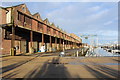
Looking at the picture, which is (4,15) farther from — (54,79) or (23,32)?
(54,79)

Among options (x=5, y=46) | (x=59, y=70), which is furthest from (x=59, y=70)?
(x=5, y=46)

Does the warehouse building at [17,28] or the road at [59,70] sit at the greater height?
the warehouse building at [17,28]

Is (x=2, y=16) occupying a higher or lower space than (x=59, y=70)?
higher

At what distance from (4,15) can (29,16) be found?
6908 mm

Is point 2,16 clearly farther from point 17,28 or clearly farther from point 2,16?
point 17,28

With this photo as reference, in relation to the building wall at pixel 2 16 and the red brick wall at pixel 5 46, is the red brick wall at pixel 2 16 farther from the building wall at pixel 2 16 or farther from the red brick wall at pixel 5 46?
the red brick wall at pixel 5 46

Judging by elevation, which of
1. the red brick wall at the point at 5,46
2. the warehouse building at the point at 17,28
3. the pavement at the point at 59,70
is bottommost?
the pavement at the point at 59,70

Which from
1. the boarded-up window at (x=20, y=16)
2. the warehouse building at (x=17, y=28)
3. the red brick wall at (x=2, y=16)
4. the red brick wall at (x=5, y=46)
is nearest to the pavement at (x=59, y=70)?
the warehouse building at (x=17, y=28)

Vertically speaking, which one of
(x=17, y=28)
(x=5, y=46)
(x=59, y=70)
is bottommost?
(x=59, y=70)

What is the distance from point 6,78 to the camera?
21.9ft

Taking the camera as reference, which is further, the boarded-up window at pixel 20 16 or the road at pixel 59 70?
the boarded-up window at pixel 20 16

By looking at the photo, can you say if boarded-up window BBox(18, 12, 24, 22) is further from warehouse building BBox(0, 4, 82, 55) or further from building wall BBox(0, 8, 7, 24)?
building wall BBox(0, 8, 7, 24)

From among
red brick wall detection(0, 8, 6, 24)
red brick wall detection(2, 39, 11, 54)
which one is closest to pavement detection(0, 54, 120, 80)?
red brick wall detection(2, 39, 11, 54)

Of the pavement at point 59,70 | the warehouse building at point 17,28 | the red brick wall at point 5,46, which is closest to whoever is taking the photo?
the pavement at point 59,70
